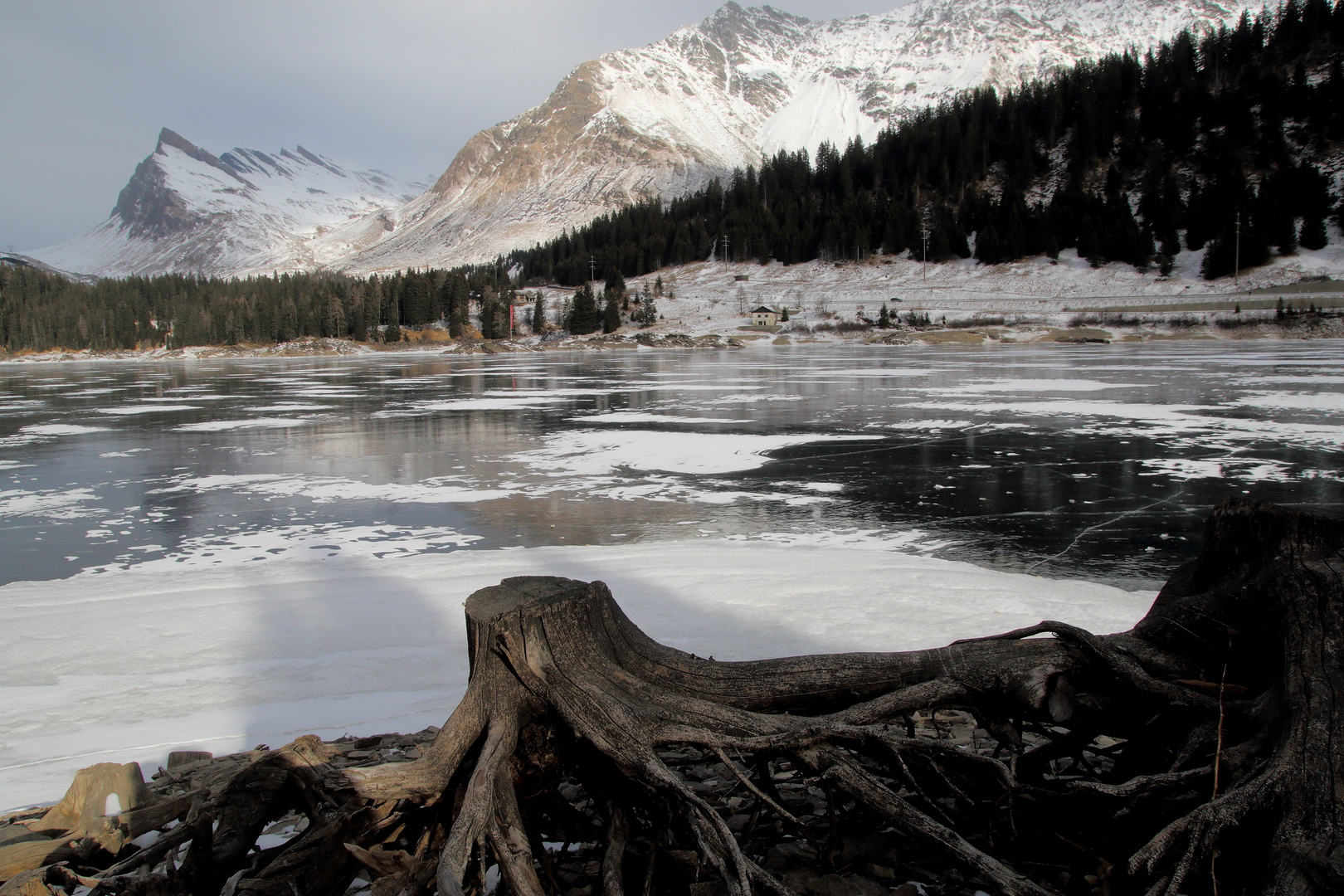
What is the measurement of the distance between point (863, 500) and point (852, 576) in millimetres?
3214

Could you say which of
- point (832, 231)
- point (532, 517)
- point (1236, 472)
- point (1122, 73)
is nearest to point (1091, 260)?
point (832, 231)

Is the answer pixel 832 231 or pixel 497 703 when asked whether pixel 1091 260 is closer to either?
pixel 832 231

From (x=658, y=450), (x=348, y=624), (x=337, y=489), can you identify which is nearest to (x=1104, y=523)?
(x=658, y=450)

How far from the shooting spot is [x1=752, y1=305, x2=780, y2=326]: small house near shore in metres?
85.7

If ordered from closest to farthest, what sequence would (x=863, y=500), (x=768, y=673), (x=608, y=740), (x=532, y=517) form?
(x=608, y=740) → (x=768, y=673) → (x=532, y=517) → (x=863, y=500)

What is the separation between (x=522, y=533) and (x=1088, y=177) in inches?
4943

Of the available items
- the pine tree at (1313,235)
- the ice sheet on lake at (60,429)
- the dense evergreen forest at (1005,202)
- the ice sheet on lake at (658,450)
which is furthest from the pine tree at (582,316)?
the ice sheet on lake at (658,450)

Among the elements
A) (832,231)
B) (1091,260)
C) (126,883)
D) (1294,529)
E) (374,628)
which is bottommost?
(374,628)

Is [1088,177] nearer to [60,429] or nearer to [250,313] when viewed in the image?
[60,429]

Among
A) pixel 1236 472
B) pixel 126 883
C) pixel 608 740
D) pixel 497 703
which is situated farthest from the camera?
pixel 1236 472

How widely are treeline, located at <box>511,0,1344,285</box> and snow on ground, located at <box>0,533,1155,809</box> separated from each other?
96.6m

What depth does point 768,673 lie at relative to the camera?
8.18ft

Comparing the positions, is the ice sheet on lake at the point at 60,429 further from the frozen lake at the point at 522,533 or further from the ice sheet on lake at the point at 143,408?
the ice sheet on lake at the point at 143,408

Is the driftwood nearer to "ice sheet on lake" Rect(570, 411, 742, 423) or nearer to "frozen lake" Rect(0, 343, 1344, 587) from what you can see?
"frozen lake" Rect(0, 343, 1344, 587)
